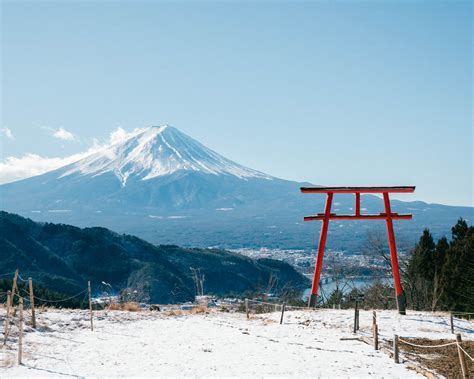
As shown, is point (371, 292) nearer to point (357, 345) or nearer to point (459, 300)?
point (459, 300)

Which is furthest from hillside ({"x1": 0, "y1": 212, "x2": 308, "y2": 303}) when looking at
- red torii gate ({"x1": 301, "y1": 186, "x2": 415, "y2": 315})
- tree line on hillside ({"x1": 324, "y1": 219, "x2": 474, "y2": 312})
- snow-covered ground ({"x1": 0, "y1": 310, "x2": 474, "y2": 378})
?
snow-covered ground ({"x1": 0, "y1": 310, "x2": 474, "y2": 378})

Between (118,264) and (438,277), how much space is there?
36.5m

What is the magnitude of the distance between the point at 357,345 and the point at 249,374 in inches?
159

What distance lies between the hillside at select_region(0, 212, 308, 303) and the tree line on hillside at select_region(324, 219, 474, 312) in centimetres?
1798

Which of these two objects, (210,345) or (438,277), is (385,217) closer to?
(210,345)

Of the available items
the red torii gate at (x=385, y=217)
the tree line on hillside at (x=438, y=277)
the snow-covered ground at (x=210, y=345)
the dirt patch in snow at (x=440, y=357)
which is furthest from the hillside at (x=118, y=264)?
the dirt patch in snow at (x=440, y=357)

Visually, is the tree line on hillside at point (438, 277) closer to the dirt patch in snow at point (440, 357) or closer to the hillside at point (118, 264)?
the dirt patch in snow at point (440, 357)

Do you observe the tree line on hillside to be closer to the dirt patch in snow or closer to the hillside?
the dirt patch in snow

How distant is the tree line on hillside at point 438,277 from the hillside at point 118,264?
18.0 m

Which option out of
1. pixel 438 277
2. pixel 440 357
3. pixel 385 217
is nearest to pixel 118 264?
pixel 438 277

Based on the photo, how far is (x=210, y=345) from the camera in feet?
41.0

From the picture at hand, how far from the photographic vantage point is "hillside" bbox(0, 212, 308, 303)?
4775 centimetres

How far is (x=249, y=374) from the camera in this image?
9.90m

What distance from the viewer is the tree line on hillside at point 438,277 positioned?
23.8 m
